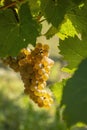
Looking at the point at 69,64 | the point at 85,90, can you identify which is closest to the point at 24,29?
the point at 69,64

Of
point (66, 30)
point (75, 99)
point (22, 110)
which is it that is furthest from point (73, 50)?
point (22, 110)

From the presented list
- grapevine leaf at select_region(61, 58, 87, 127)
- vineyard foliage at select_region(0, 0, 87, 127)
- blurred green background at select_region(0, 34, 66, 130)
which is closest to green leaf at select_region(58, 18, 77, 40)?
vineyard foliage at select_region(0, 0, 87, 127)

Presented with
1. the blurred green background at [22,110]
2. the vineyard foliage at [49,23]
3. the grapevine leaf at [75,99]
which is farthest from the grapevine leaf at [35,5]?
the blurred green background at [22,110]

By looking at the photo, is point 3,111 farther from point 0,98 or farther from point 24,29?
point 24,29

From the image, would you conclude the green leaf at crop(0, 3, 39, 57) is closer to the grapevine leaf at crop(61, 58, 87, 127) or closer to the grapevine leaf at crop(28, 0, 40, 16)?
the grapevine leaf at crop(28, 0, 40, 16)

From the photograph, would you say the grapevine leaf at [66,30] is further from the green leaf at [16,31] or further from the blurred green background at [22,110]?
the blurred green background at [22,110]

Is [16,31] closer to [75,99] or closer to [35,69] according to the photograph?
[35,69]
